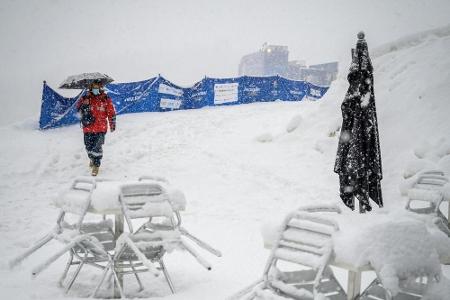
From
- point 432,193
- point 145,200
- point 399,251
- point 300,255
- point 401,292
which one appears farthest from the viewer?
point 432,193

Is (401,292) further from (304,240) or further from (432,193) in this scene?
(432,193)

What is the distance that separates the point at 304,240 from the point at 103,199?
225 centimetres

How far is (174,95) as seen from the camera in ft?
70.4

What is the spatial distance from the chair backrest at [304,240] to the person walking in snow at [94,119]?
26.0ft

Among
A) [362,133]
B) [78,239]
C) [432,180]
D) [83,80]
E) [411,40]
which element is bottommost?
[78,239]

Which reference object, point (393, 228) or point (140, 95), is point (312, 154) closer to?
point (393, 228)

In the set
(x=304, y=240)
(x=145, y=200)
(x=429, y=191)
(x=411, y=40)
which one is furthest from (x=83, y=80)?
(x=411, y=40)

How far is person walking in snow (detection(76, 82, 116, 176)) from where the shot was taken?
10133 millimetres

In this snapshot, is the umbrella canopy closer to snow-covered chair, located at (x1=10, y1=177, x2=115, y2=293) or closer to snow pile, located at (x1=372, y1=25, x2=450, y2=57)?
snow-covered chair, located at (x1=10, y1=177, x2=115, y2=293)

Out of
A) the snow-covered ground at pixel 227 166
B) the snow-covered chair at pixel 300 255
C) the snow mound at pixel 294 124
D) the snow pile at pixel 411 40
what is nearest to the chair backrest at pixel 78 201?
the snow-covered ground at pixel 227 166

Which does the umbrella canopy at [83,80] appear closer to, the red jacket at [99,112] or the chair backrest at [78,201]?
the red jacket at [99,112]

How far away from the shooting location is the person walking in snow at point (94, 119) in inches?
399

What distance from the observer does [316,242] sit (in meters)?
2.74

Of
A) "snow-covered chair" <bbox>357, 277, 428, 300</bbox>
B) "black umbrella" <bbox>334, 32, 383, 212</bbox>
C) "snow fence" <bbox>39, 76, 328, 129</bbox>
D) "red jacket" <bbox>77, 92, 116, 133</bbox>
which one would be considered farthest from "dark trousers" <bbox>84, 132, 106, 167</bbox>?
"snow-covered chair" <bbox>357, 277, 428, 300</bbox>
